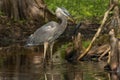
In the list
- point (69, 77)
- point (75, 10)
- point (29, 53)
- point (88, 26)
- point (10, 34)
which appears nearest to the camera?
point (69, 77)

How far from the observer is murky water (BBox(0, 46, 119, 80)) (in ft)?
43.3

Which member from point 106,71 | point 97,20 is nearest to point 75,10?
point 97,20

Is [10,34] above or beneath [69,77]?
above

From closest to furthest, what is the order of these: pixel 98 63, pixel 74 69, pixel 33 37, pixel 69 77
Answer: pixel 69 77 < pixel 74 69 < pixel 98 63 < pixel 33 37

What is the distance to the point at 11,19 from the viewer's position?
24.6m

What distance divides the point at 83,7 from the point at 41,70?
14667mm

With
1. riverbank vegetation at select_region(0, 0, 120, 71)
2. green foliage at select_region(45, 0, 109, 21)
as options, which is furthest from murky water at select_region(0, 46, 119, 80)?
green foliage at select_region(45, 0, 109, 21)

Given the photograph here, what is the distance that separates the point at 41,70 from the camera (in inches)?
577

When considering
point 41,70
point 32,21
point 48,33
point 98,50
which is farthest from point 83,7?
point 41,70

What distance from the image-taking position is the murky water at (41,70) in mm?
13190

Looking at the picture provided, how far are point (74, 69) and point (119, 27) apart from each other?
2136mm

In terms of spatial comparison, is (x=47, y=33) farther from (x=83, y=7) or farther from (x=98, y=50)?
(x=83, y=7)

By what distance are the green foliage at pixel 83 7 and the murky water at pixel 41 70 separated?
967 centimetres

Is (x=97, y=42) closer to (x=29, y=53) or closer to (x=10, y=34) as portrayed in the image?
(x=29, y=53)
